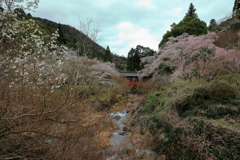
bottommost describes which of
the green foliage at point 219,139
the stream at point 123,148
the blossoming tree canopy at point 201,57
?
the stream at point 123,148

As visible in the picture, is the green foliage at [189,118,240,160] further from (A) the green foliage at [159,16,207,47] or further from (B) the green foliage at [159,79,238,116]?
(A) the green foliage at [159,16,207,47]

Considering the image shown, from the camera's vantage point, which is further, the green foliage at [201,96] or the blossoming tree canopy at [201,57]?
the blossoming tree canopy at [201,57]

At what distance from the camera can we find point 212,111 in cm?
509

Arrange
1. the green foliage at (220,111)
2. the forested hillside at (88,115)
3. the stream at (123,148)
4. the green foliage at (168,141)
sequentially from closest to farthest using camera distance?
the forested hillside at (88,115) → the green foliage at (168,141) → the stream at (123,148) → the green foliage at (220,111)

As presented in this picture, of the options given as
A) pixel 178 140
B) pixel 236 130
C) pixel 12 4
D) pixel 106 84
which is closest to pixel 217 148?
pixel 236 130

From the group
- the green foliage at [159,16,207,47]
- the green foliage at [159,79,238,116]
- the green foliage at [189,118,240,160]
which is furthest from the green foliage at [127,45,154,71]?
the green foliage at [189,118,240,160]

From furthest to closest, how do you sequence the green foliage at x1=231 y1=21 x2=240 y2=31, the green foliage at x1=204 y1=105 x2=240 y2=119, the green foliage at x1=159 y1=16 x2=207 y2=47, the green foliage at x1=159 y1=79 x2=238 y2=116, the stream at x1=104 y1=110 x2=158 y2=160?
the green foliage at x1=159 y1=16 x2=207 y2=47, the green foliage at x1=231 y1=21 x2=240 y2=31, the green foliage at x1=159 y1=79 x2=238 y2=116, the green foliage at x1=204 y1=105 x2=240 y2=119, the stream at x1=104 y1=110 x2=158 y2=160

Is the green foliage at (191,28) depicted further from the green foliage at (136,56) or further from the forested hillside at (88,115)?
the green foliage at (136,56)

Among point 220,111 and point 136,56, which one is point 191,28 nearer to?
point 220,111

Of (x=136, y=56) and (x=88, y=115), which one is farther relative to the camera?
(x=136, y=56)

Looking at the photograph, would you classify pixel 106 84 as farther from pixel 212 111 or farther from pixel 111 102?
pixel 212 111

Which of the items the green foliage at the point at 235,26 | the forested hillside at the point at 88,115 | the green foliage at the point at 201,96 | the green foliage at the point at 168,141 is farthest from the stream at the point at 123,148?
the green foliage at the point at 235,26

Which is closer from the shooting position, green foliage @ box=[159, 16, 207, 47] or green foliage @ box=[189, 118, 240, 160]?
green foliage @ box=[189, 118, 240, 160]

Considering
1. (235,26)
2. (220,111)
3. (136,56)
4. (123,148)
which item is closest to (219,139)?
(220,111)
